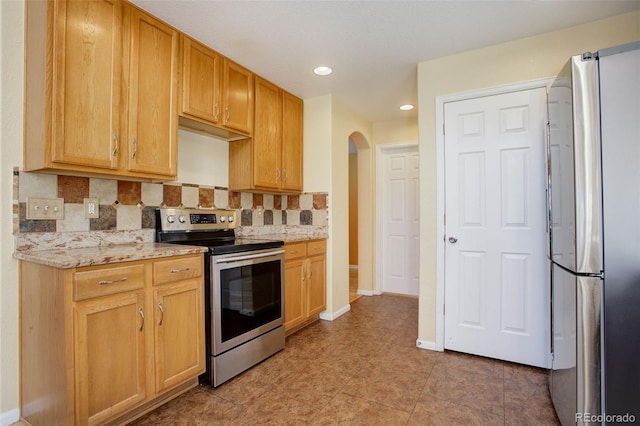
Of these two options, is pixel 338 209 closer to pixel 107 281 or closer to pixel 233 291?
pixel 233 291

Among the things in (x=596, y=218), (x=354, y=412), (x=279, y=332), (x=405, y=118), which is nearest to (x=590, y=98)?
(x=596, y=218)

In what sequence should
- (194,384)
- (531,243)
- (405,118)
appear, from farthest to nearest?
(405,118) < (531,243) < (194,384)

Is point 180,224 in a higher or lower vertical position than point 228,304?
higher

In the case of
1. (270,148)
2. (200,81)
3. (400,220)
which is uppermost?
(200,81)

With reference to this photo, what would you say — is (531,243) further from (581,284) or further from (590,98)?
(590,98)

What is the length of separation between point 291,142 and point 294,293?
5.39 ft

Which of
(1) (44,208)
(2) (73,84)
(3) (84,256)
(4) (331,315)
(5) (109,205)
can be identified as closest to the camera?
(3) (84,256)

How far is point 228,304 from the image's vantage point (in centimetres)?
220

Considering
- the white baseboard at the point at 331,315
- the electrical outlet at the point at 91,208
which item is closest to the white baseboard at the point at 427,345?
the white baseboard at the point at 331,315

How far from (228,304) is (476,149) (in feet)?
7.49

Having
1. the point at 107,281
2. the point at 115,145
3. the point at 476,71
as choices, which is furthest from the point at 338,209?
the point at 107,281

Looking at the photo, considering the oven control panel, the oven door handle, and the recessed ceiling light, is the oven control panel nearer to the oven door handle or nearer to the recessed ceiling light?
the oven door handle

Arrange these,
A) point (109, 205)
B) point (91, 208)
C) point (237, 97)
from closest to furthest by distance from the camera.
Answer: point (91, 208) → point (109, 205) → point (237, 97)

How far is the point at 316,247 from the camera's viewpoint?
11.0 ft
